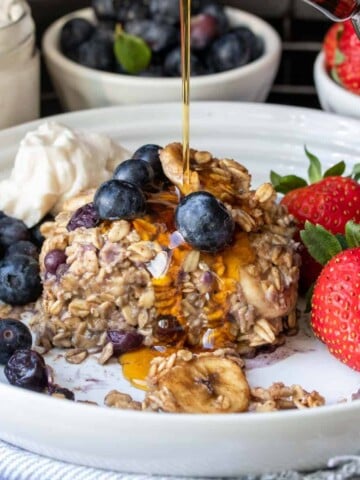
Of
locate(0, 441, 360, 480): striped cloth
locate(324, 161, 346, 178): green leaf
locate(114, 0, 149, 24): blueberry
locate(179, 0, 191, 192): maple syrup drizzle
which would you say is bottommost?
locate(0, 441, 360, 480): striped cloth

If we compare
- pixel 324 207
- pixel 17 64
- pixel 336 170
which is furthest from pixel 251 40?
pixel 324 207

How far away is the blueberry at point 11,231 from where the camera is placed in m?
1.68

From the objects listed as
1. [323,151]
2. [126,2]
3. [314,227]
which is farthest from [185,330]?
[126,2]

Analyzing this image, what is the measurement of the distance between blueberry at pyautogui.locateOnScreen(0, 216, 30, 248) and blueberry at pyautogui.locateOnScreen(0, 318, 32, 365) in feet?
0.75

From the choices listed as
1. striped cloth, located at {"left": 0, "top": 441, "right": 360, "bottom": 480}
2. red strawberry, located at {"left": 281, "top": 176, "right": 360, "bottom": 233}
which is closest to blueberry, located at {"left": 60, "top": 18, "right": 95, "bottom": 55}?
red strawberry, located at {"left": 281, "top": 176, "right": 360, "bottom": 233}

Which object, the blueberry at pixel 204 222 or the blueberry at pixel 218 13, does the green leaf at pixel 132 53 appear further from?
the blueberry at pixel 204 222

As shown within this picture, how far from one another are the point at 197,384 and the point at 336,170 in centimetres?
53

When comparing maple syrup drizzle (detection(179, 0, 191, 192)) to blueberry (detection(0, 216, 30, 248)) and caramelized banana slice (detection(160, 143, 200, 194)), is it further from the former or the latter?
blueberry (detection(0, 216, 30, 248))

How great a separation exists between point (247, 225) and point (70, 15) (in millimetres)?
1079

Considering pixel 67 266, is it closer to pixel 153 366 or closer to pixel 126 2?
pixel 153 366

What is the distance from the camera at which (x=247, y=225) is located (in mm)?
1438

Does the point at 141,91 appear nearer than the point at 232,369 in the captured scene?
No

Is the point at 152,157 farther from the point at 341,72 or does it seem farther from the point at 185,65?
the point at 341,72

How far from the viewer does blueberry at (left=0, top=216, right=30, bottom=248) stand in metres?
1.68
